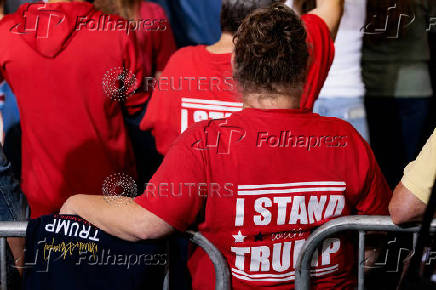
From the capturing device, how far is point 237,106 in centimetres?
203

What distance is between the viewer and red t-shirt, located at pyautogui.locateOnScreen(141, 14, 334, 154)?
6.64ft

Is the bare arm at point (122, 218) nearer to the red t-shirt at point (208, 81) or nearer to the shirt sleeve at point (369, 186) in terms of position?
the shirt sleeve at point (369, 186)

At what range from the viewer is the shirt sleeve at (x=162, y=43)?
2.81 meters

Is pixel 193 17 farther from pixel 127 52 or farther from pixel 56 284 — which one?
pixel 56 284

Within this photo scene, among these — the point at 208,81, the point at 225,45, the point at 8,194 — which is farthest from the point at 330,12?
the point at 8,194

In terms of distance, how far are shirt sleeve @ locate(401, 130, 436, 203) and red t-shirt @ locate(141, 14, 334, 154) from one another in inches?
24.2

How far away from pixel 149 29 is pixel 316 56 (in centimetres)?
106

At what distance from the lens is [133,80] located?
239 centimetres

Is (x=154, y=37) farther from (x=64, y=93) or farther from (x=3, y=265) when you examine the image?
(x=3, y=265)

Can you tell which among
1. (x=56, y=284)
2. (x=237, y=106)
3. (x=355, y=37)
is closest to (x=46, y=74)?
(x=237, y=106)

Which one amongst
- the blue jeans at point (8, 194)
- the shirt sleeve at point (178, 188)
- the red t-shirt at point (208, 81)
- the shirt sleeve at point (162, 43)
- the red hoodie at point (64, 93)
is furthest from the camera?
the shirt sleeve at point (162, 43)

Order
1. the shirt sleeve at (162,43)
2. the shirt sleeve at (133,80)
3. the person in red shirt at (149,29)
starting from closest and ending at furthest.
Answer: the shirt sleeve at (133,80)
the person in red shirt at (149,29)
the shirt sleeve at (162,43)

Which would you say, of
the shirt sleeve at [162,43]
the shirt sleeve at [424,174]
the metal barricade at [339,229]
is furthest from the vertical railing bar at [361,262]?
the shirt sleeve at [162,43]

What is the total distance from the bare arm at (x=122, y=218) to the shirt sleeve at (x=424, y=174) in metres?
0.64
